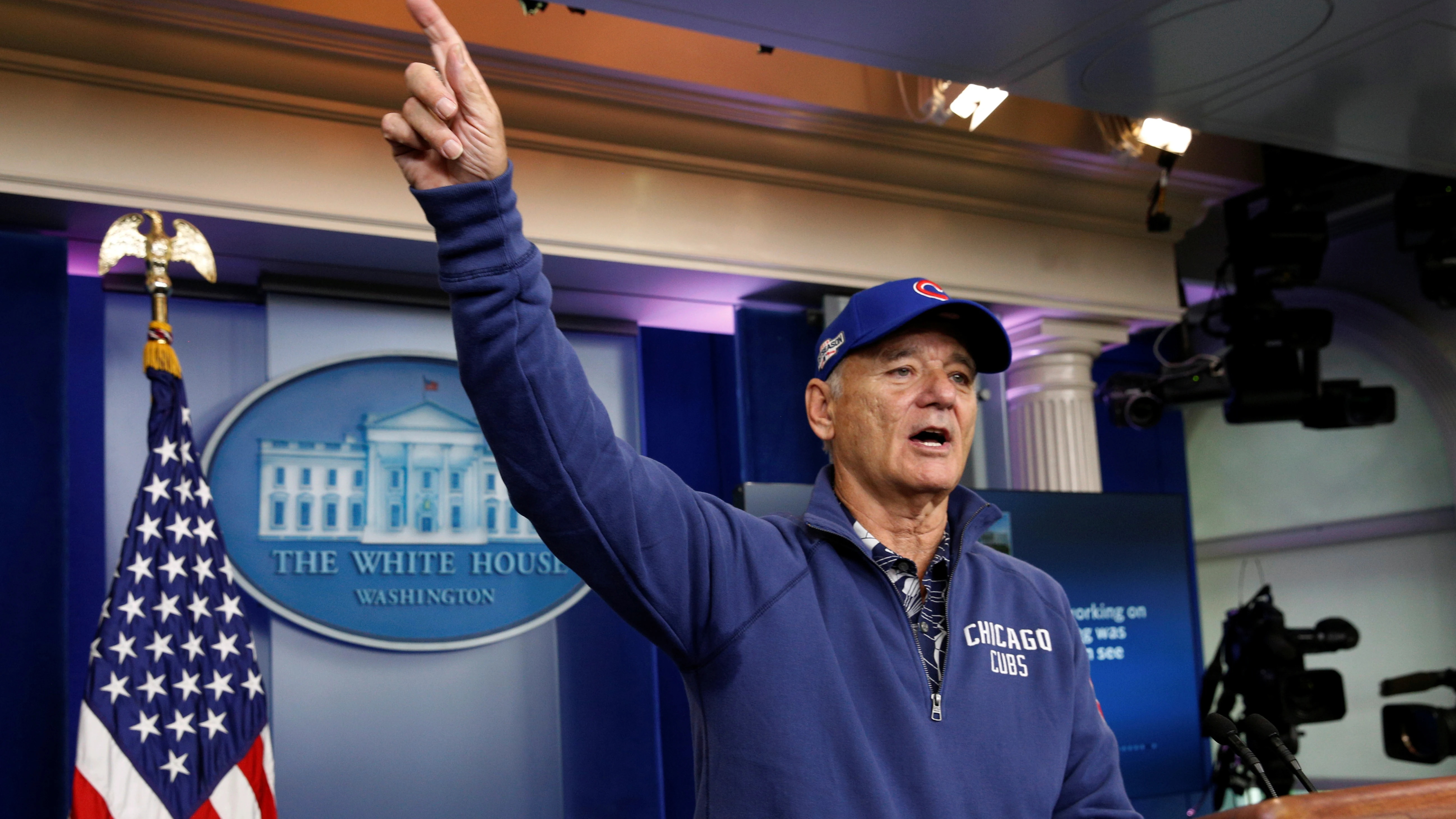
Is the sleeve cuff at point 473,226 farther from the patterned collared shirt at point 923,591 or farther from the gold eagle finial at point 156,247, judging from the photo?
the gold eagle finial at point 156,247

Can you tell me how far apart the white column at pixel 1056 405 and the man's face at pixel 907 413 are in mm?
3176

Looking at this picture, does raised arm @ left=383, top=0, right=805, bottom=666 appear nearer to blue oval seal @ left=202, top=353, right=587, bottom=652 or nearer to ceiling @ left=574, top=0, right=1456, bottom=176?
ceiling @ left=574, top=0, right=1456, bottom=176

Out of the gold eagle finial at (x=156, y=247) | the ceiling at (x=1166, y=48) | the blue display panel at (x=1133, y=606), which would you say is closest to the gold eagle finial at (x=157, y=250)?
the gold eagle finial at (x=156, y=247)

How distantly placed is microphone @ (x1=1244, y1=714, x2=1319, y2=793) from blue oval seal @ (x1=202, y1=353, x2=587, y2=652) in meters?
2.27

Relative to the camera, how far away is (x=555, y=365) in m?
1.05

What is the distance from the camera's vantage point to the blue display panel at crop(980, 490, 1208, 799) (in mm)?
3764

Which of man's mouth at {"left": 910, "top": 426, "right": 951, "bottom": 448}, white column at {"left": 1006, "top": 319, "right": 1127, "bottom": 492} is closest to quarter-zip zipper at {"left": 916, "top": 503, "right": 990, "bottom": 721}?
man's mouth at {"left": 910, "top": 426, "right": 951, "bottom": 448}

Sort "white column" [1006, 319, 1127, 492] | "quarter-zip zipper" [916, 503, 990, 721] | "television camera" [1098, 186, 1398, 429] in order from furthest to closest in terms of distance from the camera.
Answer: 1. "television camera" [1098, 186, 1398, 429]
2. "white column" [1006, 319, 1127, 492]
3. "quarter-zip zipper" [916, 503, 990, 721]

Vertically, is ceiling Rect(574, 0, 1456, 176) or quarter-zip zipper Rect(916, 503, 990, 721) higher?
ceiling Rect(574, 0, 1456, 176)

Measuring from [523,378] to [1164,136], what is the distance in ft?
11.4

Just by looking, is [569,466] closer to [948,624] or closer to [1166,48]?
[948,624]

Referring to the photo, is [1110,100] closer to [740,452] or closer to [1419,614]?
[740,452]

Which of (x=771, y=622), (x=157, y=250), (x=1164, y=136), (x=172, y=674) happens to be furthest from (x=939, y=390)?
(x=1164, y=136)

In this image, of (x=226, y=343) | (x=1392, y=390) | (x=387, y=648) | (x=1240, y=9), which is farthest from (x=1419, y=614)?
(x=226, y=343)
